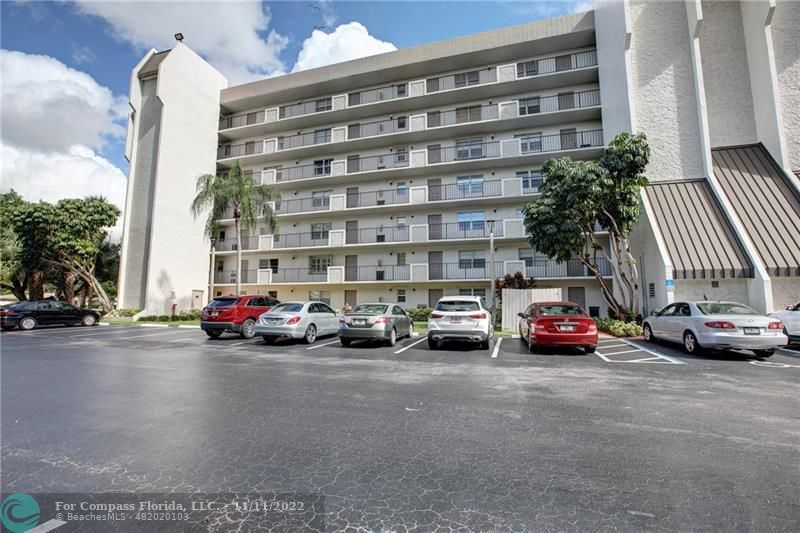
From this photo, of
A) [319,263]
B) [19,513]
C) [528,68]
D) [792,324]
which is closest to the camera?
[19,513]

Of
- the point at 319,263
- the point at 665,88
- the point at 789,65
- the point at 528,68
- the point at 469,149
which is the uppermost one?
the point at 528,68

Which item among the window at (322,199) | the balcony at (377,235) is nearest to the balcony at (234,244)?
the window at (322,199)

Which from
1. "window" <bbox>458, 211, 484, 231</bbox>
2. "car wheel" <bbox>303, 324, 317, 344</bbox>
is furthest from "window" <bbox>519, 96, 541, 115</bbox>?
"car wheel" <bbox>303, 324, 317, 344</bbox>

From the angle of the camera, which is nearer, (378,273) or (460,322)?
(460,322)

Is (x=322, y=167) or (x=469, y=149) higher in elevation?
(x=322, y=167)

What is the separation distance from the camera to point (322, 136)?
2886 cm

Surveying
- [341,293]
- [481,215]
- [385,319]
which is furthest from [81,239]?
[481,215]

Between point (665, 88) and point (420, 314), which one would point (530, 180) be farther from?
point (420, 314)

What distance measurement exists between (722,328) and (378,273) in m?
18.5

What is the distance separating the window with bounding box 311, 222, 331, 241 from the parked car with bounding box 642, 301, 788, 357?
21515 millimetres

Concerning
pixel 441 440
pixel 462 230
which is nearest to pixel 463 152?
pixel 462 230

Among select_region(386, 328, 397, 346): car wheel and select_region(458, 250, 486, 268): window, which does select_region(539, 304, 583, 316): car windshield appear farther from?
select_region(458, 250, 486, 268): window

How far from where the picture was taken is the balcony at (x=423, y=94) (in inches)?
918

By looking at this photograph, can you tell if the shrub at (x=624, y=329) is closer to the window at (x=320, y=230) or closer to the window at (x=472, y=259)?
the window at (x=472, y=259)
